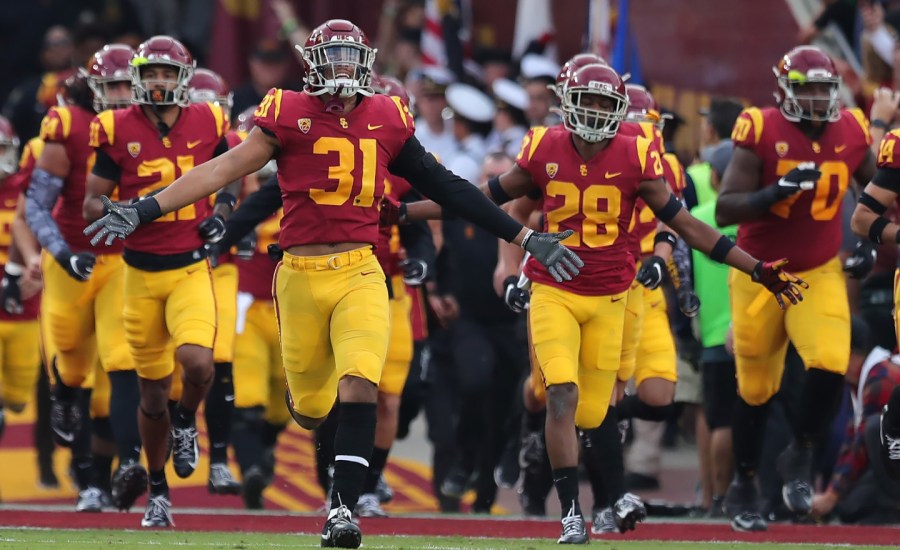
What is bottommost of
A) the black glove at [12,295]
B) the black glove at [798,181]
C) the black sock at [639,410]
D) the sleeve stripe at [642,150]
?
the black sock at [639,410]

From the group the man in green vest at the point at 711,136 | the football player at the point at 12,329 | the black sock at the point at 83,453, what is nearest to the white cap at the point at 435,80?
the man in green vest at the point at 711,136

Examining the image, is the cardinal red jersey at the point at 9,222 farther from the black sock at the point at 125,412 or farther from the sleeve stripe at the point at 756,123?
the sleeve stripe at the point at 756,123

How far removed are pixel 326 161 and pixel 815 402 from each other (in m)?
2.83

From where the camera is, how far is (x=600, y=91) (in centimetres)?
877

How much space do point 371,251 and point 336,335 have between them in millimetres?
409

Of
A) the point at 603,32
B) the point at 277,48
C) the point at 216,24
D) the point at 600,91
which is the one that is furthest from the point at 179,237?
the point at 216,24

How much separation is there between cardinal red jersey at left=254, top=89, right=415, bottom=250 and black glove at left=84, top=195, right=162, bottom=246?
625 mm

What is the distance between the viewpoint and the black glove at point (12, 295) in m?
11.1

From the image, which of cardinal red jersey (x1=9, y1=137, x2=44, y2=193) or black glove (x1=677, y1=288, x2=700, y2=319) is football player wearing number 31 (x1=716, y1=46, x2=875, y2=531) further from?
cardinal red jersey (x1=9, y1=137, x2=44, y2=193)

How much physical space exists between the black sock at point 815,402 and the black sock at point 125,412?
326 cm

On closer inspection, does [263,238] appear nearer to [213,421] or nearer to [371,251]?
[213,421]

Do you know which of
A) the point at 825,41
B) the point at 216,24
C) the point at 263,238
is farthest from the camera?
the point at 216,24

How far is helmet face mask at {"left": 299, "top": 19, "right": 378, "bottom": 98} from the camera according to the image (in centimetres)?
795

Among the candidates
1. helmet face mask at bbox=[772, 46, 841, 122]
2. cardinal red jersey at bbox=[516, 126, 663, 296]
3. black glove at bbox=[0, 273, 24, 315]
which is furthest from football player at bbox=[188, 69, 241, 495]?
helmet face mask at bbox=[772, 46, 841, 122]
